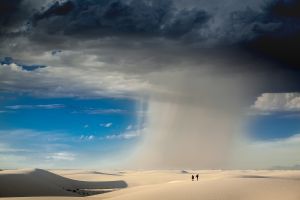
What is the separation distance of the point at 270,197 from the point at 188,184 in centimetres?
1052

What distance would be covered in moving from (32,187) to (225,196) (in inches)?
1726

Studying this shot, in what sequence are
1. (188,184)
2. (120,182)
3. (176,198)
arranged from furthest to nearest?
1. (120,182)
2. (188,184)
3. (176,198)

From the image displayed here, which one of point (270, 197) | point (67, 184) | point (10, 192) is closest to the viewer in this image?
point (270, 197)

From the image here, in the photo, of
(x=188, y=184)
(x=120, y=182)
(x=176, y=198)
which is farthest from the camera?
(x=120, y=182)

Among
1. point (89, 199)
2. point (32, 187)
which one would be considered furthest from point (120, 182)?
point (89, 199)

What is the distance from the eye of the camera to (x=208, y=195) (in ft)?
126

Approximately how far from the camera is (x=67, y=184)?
97750 mm

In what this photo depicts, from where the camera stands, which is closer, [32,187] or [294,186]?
[294,186]

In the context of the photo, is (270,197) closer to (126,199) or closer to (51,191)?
(126,199)

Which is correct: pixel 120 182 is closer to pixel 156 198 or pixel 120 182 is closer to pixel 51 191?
pixel 51 191

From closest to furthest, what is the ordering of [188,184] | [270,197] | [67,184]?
[270,197], [188,184], [67,184]

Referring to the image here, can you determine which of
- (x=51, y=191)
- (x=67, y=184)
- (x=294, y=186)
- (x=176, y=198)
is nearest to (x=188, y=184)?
(x=176, y=198)

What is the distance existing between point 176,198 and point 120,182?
80913 mm

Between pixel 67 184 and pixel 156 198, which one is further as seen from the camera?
pixel 67 184
